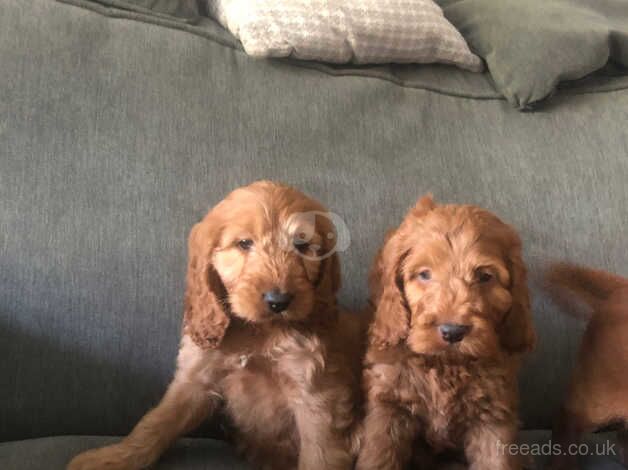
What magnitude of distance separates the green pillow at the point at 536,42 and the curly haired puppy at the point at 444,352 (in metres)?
0.77

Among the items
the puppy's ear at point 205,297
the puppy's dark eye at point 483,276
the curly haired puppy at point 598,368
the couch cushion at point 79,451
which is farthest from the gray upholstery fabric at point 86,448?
the puppy's dark eye at point 483,276

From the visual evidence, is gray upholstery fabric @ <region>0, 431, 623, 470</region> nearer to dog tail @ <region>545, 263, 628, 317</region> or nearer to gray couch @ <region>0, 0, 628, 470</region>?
gray couch @ <region>0, 0, 628, 470</region>

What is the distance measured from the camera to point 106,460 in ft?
5.21

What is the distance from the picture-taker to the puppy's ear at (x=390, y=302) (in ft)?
5.28

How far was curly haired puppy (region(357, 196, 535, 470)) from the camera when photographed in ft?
5.18

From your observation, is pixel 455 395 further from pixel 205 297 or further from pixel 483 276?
pixel 205 297

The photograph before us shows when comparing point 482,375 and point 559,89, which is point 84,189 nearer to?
point 482,375

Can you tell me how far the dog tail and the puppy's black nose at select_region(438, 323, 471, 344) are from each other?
606 mm

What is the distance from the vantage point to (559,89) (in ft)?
7.80

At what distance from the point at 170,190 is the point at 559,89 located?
4.49 feet

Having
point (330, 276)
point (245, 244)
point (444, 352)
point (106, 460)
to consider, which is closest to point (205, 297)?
point (245, 244)

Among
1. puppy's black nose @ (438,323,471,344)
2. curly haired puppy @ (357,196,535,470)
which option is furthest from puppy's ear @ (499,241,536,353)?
puppy's black nose @ (438,323,471,344)

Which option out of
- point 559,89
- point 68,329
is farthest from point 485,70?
point 68,329

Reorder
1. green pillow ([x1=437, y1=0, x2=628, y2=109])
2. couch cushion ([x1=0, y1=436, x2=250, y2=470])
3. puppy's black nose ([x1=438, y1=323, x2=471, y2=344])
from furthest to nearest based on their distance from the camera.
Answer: green pillow ([x1=437, y1=0, x2=628, y2=109]) → couch cushion ([x1=0, y1=436, x2=250, y2=470]) → puppy's black nose ([x1=438, y1=323, x2=471, y2=344])
